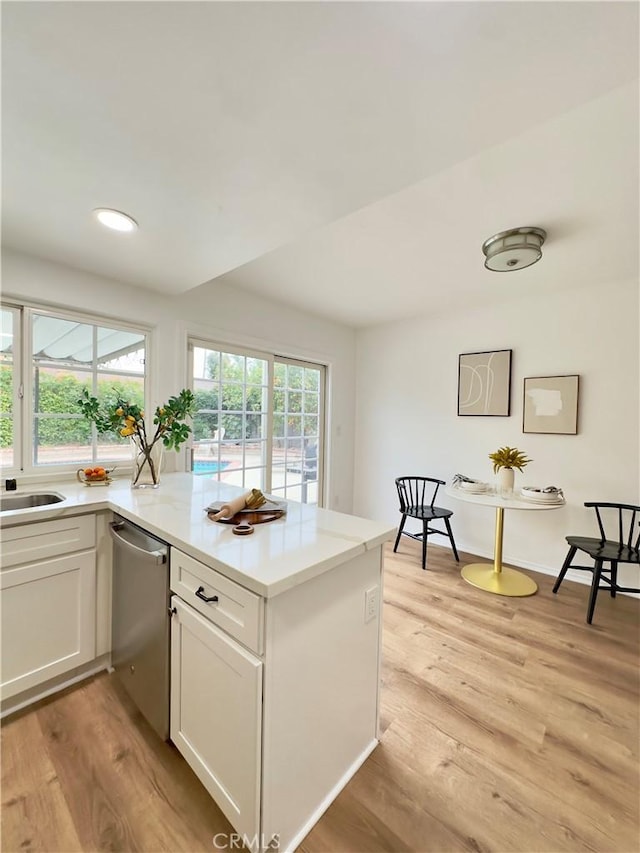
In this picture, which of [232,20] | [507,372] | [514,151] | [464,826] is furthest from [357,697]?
[507,372]

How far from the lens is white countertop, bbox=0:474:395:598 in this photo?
95cm

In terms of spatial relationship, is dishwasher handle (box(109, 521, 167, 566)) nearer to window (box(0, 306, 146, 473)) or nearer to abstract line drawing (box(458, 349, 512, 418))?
window (box(0, 306, 146, 473))

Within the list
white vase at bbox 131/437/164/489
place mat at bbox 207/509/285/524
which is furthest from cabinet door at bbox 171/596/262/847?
white vase at bbox 131/437/164/489

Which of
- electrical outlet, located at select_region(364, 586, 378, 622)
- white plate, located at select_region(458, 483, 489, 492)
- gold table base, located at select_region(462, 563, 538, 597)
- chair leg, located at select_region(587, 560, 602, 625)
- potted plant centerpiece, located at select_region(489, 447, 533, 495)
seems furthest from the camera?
white plate, located at select_region(458, 483, 489, 492)

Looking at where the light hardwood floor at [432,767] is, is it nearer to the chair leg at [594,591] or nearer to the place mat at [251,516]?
the chair leg at [594,591]

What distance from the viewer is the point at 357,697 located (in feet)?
4.08

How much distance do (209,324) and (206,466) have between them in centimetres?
118

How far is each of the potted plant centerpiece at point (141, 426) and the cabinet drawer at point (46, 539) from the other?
39cm

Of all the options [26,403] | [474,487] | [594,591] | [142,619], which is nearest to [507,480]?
[474,487]

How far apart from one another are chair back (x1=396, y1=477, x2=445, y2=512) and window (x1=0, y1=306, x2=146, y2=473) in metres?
2.52

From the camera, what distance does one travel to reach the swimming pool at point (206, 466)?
2.79m

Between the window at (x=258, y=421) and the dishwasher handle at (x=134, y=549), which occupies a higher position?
the window at (x=258, y=421)

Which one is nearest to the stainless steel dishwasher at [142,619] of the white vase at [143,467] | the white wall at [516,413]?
the white vase at [143,467]

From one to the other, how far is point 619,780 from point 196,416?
9.66ft
